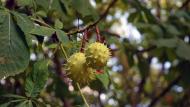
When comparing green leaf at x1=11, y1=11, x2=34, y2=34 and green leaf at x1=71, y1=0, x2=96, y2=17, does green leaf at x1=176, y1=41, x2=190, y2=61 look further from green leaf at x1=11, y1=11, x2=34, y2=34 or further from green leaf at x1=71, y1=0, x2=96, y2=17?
green leaf at x1=11, y1=11, x2=34, y2=34

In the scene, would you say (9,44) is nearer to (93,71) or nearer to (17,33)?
(17,33)

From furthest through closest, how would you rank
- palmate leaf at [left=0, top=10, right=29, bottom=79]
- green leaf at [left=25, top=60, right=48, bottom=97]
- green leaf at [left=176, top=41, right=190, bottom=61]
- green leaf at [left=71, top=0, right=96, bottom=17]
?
green leaf at [left=176, top=41, right=190, bottom=61] < green leaf at [left=71, top=0, right=96, bottom=17] < green leaf at [left=25, top=60, right=48, bottom=97] < palmate leaf at [left=0, top=10, right=29, bottom=79]

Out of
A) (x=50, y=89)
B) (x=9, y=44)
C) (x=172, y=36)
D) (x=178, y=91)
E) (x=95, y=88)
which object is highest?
(x=178, y=91)

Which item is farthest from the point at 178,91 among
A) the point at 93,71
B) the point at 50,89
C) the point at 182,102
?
the point at 93,71

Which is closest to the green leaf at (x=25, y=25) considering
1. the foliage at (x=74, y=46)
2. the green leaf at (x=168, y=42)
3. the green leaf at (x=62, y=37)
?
the foliage at (x=74, y=46)

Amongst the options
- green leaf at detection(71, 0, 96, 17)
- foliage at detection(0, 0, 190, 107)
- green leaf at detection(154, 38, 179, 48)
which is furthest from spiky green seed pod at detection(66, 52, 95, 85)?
green leaf at detection(154, 38, 179, 48)

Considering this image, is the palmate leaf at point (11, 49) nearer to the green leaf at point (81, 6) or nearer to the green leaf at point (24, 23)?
the green leaf at point (24, 23)
